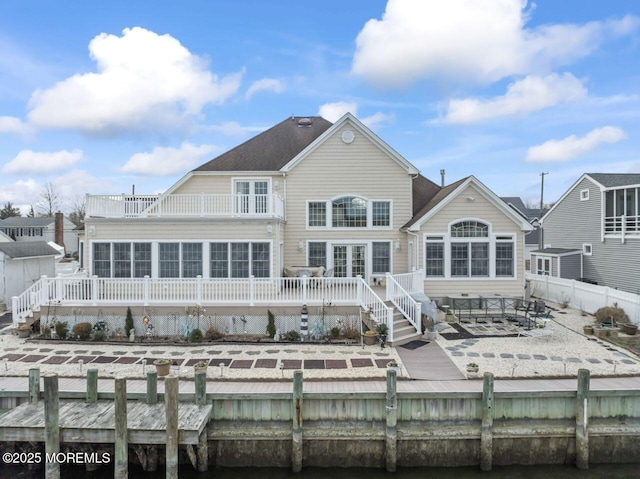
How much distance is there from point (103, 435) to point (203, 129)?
22361 millimetres

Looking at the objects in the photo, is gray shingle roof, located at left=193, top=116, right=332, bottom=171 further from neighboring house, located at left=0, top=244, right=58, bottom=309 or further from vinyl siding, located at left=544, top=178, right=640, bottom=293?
vinyl siding, located at left=544, top=178, right=640, bottom=293

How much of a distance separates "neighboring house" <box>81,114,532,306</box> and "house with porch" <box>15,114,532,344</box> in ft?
0.15

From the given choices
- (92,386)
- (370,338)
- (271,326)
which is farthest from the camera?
(271,326)

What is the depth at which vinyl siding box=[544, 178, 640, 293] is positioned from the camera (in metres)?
19.2

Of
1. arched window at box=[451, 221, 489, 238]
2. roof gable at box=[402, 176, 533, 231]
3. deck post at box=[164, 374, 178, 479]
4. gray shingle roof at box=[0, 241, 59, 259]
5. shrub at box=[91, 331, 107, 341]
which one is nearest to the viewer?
deck post at box=[164, 374, 178, 479]

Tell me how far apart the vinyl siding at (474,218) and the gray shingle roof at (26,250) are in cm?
2039

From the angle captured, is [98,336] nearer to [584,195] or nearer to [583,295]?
[583,295]

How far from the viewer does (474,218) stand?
16.5 meters

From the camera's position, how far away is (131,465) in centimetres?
764

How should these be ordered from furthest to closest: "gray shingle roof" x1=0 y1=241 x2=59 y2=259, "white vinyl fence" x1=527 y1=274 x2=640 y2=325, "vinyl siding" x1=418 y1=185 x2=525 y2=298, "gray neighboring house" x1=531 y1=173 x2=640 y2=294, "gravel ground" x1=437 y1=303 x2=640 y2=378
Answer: "gray shingle roof" x1=0 y1=241 x2=59 y2=259, "gray neighboring house" x1=531 y1=173 x2=640 y2=294, "vinyl siding" x1=418 y1=185 x2=525 y2=298, "white vinyl fence" x1=527 y1=274 x2=640 y2=325, "gravel ground" x1=437 y1=303 x2=640 y2=378

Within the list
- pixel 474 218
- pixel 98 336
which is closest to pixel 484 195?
pixel 474 218

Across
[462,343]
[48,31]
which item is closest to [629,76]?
[462,343]

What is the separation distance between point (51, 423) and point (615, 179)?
2740 cm

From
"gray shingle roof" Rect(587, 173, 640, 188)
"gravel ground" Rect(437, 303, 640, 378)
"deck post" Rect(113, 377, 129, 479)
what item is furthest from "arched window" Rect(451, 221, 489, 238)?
"deck post" Rect(113, 377, 129, 479)
